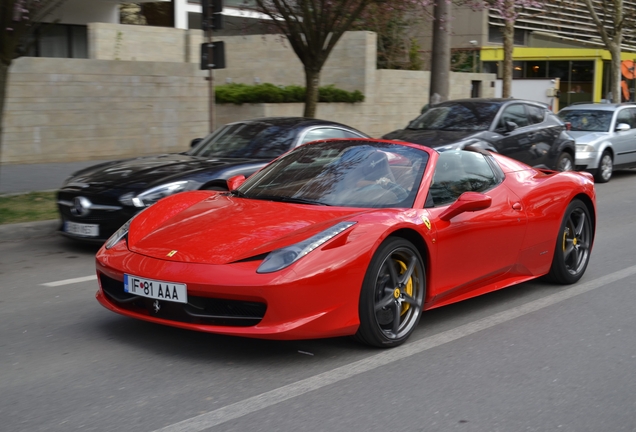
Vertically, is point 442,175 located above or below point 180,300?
above

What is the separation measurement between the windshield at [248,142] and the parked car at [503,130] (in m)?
3.44

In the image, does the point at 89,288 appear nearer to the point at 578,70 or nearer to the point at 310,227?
the point at 310,227

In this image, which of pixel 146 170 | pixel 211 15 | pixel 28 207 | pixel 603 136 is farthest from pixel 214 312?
pixel 603 136

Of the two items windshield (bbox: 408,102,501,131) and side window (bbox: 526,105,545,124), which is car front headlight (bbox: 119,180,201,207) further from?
side window (bbox: 526,105,545,124)

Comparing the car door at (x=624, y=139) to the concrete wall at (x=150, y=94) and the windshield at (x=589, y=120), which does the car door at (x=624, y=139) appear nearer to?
the windshield at (x=589, y=120)

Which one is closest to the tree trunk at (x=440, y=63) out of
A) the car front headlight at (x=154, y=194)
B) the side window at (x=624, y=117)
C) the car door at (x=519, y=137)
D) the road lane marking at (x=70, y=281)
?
the side window at (x=624, y=117)

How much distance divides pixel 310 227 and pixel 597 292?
10.2ft

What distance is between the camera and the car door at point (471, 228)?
545 cm

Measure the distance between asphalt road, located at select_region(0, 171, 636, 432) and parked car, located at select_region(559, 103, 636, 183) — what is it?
33.2 feet

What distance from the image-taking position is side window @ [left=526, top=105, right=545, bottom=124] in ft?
46.8

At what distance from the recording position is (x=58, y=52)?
2242cm

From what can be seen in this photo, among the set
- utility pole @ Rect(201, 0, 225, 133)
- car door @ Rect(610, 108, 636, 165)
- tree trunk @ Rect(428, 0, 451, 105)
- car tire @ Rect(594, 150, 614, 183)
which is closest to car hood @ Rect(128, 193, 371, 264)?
utility pole @ Rect(201, 0, 225, 133)

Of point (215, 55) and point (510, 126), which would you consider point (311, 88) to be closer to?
point (215, 55)

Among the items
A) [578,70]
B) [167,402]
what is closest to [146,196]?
[167,402]
